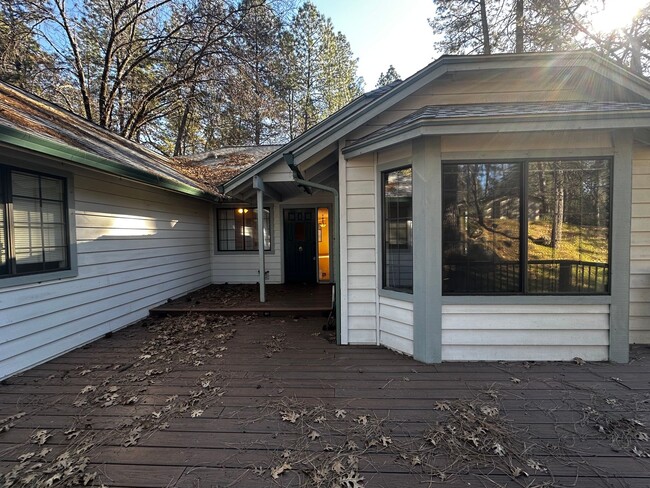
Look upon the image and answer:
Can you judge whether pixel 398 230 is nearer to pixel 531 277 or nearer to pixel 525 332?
pixel 531 277

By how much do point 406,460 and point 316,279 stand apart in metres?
6.58

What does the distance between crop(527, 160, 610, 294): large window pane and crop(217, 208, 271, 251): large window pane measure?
6484mm

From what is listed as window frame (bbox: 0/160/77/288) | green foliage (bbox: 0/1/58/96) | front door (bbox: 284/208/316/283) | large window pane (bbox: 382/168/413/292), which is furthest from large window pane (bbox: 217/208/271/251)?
green foliage (bbox: 0/1/58/96)

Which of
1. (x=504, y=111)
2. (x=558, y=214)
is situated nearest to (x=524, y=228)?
(x=558, y=214)

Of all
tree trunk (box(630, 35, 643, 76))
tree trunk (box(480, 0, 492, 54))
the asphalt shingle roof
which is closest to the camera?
the asphalt shingle roof

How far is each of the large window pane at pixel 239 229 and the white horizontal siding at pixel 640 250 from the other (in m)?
7.35

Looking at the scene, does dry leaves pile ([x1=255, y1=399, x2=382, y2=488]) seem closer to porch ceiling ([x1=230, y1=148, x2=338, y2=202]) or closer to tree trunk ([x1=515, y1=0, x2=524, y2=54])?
porch ceiling ([x1=230, y1=148, x2=338, y2=202])

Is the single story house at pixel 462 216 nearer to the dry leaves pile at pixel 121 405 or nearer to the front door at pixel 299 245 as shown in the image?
the dry leaves pile at pixel 121 405

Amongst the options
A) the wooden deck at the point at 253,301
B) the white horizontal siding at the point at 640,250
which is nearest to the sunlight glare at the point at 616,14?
the white horizontal siding at the point at 640,250

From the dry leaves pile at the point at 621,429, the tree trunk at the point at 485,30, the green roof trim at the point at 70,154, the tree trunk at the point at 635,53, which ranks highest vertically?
the tree trunk at the point at 485,30

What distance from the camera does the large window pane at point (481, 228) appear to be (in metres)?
3.55

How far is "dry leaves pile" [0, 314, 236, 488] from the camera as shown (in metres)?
1.99

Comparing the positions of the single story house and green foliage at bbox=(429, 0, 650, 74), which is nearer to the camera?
the single story house

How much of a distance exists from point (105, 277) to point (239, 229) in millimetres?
4124
